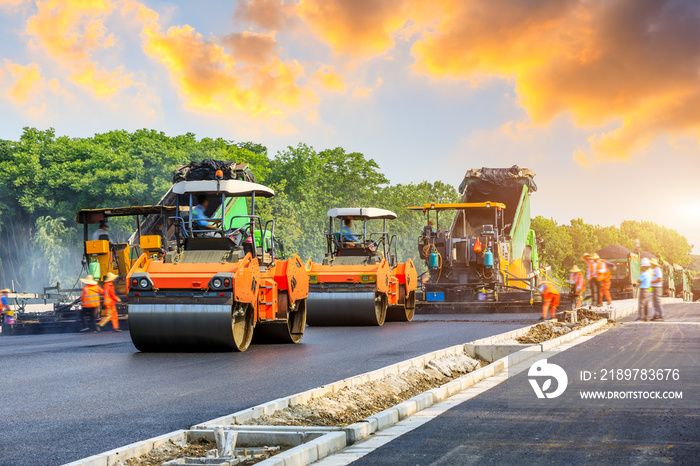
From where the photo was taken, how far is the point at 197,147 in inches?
2115

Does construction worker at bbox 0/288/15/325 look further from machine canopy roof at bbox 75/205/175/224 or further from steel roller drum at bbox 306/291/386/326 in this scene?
steel roller drum at bbox 306/291/386/326

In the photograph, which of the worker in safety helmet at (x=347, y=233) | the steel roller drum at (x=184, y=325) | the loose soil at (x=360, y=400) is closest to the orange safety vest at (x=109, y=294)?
the worker in safety helmet at (x=347, y=233)

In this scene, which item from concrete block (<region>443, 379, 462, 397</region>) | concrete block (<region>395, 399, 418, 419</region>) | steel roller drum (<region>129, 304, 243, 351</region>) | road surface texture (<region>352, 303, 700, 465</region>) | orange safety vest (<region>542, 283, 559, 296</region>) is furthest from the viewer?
orange safety vest (<region>542, 283, 559, 296</region>)

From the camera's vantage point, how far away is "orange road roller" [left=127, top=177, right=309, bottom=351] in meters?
11.5

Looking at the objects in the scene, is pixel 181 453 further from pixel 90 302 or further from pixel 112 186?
pixel 112 186

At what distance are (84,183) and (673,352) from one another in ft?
135

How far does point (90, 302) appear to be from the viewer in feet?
61.1

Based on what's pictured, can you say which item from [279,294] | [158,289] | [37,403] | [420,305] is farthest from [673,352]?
[420,305]

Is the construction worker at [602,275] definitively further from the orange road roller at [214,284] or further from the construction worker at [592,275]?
the orange road roller at [214,284]

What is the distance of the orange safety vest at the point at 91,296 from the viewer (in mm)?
18536

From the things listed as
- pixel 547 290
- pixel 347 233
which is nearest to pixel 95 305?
pixel 347 233

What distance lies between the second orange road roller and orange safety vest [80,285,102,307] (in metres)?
4.87

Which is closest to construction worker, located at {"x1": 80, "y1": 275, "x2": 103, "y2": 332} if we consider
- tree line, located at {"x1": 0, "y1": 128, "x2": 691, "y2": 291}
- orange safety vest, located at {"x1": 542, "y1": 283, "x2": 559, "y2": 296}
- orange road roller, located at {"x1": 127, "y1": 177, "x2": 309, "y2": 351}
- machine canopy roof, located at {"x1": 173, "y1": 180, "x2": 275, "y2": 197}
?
orange road roller, located at {"x1": 127, "y1": 177, "x2": 309, "y2": 351}

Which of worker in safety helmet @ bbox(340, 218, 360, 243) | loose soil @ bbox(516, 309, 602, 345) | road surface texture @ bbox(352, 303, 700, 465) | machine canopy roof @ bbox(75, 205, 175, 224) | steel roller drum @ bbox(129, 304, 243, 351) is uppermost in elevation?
machine canopy roof @ bbox(75, 205, 175, 224)
